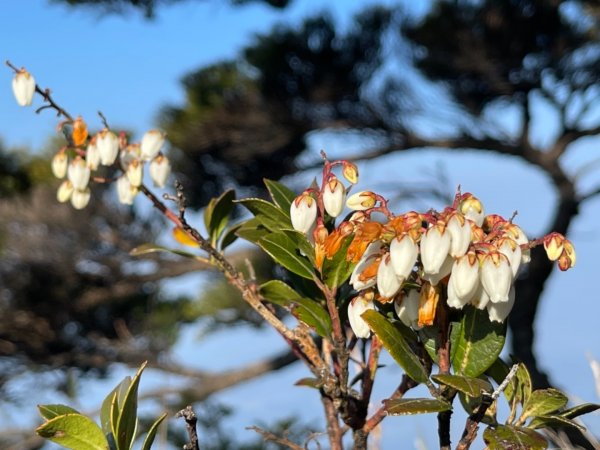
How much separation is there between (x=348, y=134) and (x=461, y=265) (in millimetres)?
3252

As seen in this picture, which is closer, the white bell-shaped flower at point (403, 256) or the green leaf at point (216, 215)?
the white bell-shaped flower at point (403, 256)

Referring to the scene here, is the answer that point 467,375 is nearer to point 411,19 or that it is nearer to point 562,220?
point 562,220

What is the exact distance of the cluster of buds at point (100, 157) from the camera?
0.62m

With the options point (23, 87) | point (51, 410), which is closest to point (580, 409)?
point (51, 410)

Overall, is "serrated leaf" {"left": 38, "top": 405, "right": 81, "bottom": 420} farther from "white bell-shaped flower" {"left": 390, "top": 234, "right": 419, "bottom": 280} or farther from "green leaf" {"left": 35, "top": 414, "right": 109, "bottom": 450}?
"white bell-shaped flower" {"left": 390, "top": 234, "right": 419, "bottom": 280}

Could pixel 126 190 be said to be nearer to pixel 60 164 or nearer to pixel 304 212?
pixel 60 164

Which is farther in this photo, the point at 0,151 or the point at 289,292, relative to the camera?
the point at 0,151

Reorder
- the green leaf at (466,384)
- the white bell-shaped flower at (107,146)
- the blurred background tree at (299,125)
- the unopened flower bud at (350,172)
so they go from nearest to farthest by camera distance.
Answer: the green leaf at (466,384)
the unopened flower bud at (350,172)
the white bell-shaped flower at (107,146)
the blurred background tree at (299,125)

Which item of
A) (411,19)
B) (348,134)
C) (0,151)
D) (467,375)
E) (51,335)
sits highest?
(0,151)

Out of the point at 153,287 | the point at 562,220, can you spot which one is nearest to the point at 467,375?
the point at 562,220

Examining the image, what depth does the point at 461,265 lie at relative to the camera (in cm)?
35

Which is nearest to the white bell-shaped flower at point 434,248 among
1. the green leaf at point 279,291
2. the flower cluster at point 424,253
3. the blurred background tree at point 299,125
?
the flower cluster at point 424,253

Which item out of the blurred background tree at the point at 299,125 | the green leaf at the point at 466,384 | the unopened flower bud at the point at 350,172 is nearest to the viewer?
the green leaf at the point at 466,384

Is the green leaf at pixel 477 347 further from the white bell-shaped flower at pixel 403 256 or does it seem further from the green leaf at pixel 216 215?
the green leaf at pixel 216 215
